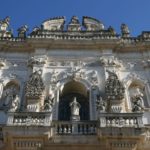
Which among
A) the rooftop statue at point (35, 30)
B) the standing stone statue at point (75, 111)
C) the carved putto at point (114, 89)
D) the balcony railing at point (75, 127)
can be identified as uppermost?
the rooftop statue at point (35, 30)

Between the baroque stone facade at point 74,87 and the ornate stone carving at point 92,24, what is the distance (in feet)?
0.20

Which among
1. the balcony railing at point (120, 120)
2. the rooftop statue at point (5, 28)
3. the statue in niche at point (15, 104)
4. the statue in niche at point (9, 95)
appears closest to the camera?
the balcony railing at point (120, 120)

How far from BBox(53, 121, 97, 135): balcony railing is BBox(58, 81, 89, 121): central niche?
167 centimetres

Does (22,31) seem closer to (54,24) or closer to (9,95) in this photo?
(54,24)

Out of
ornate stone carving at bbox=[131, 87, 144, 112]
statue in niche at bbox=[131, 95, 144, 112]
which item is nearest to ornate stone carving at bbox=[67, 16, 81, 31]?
ornate stone carving at bbox=[131, 87, 144, 112]

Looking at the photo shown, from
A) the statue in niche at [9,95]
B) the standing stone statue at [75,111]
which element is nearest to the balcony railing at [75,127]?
the standing stone statue at [75,111]

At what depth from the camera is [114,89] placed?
45.2ft

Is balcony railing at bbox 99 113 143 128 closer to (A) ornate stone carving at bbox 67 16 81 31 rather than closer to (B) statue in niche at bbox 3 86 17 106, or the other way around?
(B) statue in niche at bbox 3 86 17 106

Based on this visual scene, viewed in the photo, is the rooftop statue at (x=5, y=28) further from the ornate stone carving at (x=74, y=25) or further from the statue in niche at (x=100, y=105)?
the statue in niche at (x=100, y=105)

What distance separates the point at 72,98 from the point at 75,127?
3071mm

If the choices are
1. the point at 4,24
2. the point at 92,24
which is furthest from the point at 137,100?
the point at 4,24

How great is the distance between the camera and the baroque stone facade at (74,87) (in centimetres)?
1142

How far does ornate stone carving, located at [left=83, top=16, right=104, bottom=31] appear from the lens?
62.0ft

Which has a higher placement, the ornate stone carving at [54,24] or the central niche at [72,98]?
the ornate stone carving at [54,24]
